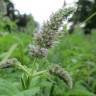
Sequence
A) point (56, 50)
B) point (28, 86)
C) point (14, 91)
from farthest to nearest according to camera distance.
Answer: point (56, 50), point (28, 86), point (14, 91)

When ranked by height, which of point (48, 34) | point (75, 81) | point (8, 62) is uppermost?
point (48, 34)

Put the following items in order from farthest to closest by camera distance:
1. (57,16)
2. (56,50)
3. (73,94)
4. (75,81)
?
(56,50), (75,81), (73,94), (57,16)

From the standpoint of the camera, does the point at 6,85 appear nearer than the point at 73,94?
Yes

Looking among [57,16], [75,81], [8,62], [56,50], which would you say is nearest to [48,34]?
[57,16]

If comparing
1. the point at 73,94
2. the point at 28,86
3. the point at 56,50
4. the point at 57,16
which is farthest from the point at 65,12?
the point at 56,50

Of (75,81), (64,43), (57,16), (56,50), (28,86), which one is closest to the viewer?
(57,16)

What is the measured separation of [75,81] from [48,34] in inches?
52.9

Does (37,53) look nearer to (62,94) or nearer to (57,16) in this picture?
(57,16)

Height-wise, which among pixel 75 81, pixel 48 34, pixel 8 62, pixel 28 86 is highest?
pixel 48 34

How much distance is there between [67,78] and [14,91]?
8.8 inches

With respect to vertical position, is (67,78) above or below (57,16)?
below

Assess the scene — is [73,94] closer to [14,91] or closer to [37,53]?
[37,53]

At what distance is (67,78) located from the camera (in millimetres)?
1627

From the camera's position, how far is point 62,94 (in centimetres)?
238
